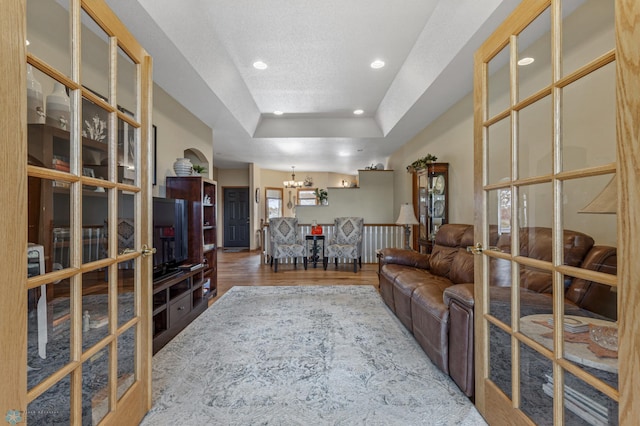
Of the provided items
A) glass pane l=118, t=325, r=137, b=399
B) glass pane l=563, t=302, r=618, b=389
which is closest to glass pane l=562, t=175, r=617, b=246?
glass pane l=563, t=302, r=618, b=389

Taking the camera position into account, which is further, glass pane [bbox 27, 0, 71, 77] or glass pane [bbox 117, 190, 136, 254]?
glass pane [bbox 117, 190, 136, 254]

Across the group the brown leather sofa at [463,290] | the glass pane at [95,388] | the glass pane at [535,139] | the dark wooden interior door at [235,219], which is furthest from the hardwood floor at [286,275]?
the glass pane at [535,139]

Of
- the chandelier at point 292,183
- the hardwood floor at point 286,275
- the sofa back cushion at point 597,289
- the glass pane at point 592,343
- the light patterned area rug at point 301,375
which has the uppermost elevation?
the chandelier at point 292,183

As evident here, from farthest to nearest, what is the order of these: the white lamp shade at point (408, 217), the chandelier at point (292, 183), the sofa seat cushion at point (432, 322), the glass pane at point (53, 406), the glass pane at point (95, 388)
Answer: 1. the chandelier at point (292, 183)
2. the white lamp shade at point (408, 217)
3. the sofa seat cushion at point (432, 322)
4. the glass pane at point (95, 388)
5. the glass pane at point (53, 406)

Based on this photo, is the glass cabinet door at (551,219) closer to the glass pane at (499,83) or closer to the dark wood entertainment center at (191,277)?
the glass pane at (499,83)

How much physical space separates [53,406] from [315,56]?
361cm

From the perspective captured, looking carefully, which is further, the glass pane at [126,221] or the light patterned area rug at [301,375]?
the light patterned area rug at [301,375]

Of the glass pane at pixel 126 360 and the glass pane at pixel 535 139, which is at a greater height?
the glass pane at pixel 535 139

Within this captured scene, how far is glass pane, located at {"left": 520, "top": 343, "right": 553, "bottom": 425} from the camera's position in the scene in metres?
1.12

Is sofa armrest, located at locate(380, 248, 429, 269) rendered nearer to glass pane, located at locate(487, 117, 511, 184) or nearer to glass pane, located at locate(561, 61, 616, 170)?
glass pane, located at locate(487, 117, 511, 184)

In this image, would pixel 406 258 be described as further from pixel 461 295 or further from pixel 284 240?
pixel 284 240

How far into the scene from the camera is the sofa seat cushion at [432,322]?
188 cm

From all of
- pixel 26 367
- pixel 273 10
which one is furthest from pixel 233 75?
pixel 26 367

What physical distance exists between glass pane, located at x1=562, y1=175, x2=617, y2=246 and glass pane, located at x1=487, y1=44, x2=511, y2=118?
54cm
